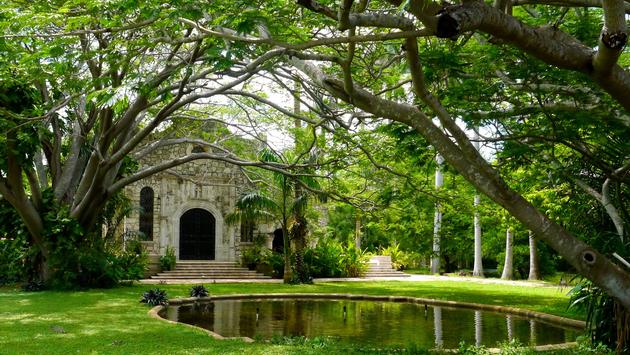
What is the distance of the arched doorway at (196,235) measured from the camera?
27.3 meters

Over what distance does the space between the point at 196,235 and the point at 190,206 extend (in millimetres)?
1398

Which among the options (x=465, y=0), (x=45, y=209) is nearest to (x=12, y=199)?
(x=45, y=209)

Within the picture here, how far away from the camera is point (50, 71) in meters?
10.3

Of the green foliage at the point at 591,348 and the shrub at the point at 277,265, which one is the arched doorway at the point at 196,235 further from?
the green foliage at the point at 591,348

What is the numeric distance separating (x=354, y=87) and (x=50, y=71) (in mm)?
6261

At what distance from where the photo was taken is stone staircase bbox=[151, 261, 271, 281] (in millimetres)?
23875

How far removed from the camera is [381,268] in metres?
30.2

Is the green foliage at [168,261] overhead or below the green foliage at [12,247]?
below

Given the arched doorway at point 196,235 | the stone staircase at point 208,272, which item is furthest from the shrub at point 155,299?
the arched doorway at point 196,235

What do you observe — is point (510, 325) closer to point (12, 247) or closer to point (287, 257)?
point (287, 257)

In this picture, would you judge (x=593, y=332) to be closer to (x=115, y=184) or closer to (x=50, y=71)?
(x=50, y=71)

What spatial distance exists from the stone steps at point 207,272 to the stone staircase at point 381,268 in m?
5.99

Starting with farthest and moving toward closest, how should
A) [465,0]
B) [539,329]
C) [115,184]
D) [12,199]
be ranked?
1. [115,184]
2. [12,199]
3. [539,329]
4. [465,0]

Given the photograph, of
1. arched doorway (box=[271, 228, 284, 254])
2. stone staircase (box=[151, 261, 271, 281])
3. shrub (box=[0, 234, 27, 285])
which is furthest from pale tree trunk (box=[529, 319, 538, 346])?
arched doorway (box=[271, 228, 284, 254])
